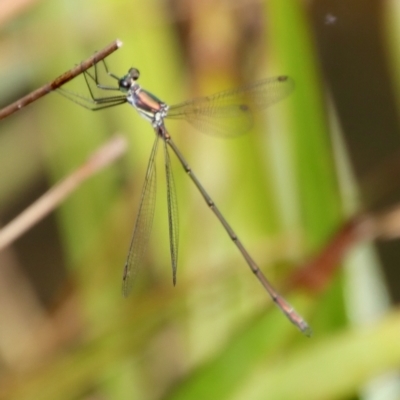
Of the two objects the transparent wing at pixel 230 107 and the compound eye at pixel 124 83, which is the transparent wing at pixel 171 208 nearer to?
the transparent wing at pixel 230 107

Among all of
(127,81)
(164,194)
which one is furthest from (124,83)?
(164,194)

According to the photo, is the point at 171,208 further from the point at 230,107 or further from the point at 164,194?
the point at 230,107

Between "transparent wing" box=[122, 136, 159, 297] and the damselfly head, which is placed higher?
the damselfly head

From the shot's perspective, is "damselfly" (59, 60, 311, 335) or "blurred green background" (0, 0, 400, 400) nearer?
"damselfly" (59, 60, 311, 335)

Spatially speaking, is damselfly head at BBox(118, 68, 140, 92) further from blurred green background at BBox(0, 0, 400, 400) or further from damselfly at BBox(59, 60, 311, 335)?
blurred green background at BBox(0, 0, 400, 400)

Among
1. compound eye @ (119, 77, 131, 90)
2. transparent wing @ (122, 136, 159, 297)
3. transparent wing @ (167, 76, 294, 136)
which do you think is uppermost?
transparent wing @ (167, 76, 294, 136)

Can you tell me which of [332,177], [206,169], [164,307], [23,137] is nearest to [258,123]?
[206,169]

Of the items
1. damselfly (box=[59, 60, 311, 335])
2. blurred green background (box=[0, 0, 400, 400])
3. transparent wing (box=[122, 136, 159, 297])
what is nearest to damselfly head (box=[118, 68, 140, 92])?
damselfly (box=[59, 60, 311, 335])

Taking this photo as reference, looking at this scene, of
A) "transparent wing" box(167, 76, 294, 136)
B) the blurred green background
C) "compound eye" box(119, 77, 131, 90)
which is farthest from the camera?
"transparent wing" box(167, 76, 294, 136)
